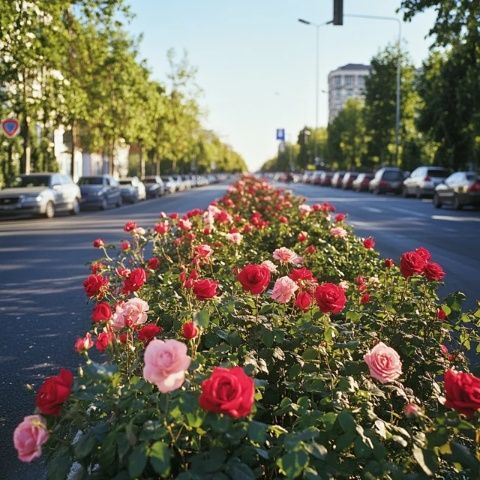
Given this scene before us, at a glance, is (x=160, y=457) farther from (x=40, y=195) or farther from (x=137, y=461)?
(x=40, y=195)

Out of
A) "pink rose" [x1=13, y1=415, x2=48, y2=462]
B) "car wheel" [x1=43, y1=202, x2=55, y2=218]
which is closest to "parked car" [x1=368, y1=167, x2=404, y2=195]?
"car wheel" [x1=43, y1=202, x2=55, y2=218]

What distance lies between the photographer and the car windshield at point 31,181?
23.6 metres

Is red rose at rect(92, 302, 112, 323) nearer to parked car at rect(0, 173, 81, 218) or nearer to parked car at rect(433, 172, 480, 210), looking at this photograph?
parked car at rect(0, 173, 81, 218)

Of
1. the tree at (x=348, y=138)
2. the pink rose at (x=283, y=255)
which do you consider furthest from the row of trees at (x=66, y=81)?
the tree at (x=348, y=138)

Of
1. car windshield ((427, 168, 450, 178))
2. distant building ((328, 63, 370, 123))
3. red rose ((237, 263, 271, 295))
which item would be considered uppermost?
distant building ((328, 63, 370, 123))

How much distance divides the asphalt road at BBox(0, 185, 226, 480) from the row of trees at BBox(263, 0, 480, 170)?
10.8m

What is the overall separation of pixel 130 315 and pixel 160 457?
110 centimetres

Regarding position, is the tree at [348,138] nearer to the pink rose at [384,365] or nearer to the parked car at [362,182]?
the parked car at [362,182]

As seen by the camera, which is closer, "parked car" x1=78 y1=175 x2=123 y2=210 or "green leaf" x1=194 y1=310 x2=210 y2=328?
"green leaf" x1=194 y1=310 x2=210 y2=328

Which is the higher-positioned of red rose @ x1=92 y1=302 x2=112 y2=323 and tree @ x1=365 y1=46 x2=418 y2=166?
tree @ x1=365 y1=46 x2=418 y2=166

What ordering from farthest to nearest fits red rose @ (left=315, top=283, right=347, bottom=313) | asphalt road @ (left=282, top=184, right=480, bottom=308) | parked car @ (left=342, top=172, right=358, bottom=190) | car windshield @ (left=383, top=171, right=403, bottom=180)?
parked car @ (left=342, top=172, right=358, bottom=190), car windshield @ (left=383, top=171, right=403, bottom=180), asphalt road @ (left=282, top=184, right=480, bottom=308), red rose @ (left=315, top=283, right=347, bottom=313)

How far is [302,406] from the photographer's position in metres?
2.25

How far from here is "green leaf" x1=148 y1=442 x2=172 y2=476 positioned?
1715 mm

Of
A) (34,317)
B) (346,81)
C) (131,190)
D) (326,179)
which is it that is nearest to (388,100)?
(326,179)
